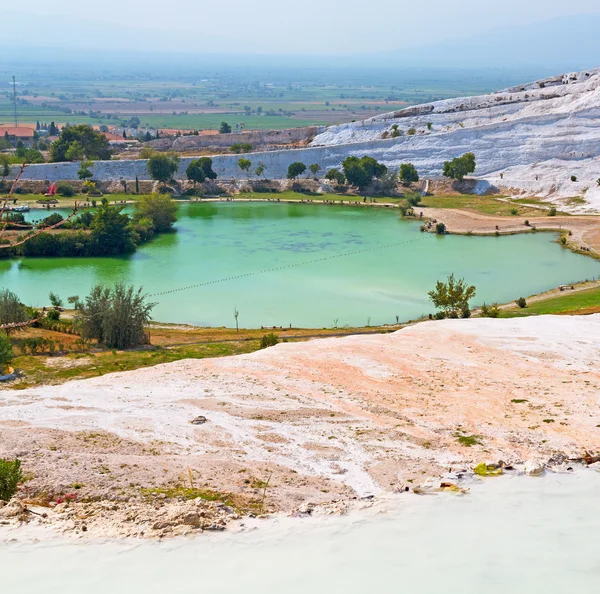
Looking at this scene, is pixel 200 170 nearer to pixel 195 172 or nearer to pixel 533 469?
pixel 195 172

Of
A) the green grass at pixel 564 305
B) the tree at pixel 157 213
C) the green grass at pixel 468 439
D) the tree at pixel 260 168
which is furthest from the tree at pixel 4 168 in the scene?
the green grass at pixel 468 439

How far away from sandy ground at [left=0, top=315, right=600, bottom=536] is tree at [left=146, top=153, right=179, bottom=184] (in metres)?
47.6

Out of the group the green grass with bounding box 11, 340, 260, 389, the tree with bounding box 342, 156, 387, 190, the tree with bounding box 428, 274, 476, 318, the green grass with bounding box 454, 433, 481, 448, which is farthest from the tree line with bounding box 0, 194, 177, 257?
the green grass with bounding box 454, 433, 481, 448

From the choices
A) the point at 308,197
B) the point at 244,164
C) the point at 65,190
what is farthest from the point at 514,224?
the point at 65,190

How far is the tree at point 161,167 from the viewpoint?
219 ft

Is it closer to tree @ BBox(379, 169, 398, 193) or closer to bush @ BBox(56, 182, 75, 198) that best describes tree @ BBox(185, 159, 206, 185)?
bush @ BBox(56, 182, 75, 198)

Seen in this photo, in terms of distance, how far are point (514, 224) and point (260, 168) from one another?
23253 mm

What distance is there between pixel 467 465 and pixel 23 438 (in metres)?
6.55

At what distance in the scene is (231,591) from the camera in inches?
384

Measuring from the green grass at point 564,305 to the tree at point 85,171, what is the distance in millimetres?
39598

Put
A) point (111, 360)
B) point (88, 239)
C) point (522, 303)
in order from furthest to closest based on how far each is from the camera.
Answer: point (88, 239) → point (522, 303) → point (111, 360)

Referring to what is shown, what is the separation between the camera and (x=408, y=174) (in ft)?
222

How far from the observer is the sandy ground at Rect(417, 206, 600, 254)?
51.5 m

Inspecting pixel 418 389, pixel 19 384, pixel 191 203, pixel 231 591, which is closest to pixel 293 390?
pixel 418 389
